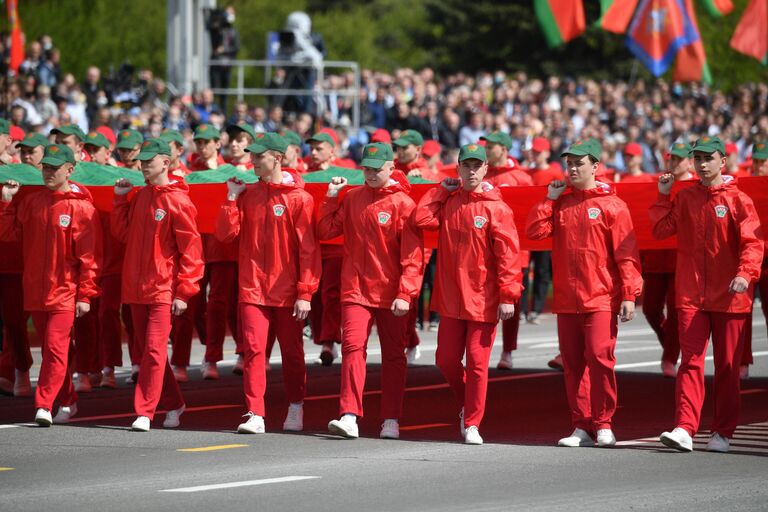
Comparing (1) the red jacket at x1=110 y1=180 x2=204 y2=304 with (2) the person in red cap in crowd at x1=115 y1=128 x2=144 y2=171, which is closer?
(1) the red jacket at x1=110 y1=180 x2=204 y2=304

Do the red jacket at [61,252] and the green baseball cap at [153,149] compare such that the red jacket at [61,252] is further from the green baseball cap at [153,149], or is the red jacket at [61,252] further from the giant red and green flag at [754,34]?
the giant red and green flag at [754,34]

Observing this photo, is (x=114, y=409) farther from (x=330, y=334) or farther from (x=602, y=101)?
(x=602, y=101)

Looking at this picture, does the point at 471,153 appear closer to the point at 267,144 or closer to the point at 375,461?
the point at 267,144

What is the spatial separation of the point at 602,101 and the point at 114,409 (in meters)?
24.3

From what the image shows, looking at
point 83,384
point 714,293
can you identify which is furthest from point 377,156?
point 83,384

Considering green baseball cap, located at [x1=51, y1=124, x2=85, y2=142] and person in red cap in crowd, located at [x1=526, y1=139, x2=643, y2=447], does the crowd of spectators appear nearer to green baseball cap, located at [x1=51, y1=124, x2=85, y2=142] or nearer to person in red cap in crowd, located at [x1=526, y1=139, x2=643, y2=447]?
green baseball cap, located at [x1=51, y1=124, x2=85, y2=142]

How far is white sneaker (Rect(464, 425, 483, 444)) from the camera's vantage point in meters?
11.0

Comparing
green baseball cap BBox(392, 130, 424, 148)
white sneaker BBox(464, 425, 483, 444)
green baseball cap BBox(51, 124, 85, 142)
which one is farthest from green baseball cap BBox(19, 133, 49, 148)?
white sneaker BBox(464, 425, 483, 444)

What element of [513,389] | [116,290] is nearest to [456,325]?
[513,389]

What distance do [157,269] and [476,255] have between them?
2.31m

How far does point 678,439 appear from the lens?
10.6m

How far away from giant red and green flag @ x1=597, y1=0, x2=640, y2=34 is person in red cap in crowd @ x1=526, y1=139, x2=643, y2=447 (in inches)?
598

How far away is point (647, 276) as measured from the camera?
14.9m

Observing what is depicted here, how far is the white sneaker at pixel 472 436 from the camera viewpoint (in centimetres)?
1102
